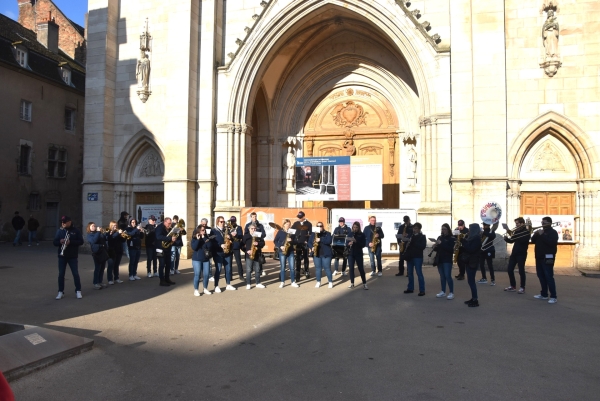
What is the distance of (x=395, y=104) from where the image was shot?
19.1m

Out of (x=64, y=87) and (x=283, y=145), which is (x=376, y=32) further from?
Result: (x=64, y=87)

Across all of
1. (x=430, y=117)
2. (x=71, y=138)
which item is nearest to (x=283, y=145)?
(x=430, y=117)

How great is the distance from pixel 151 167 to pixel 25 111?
33.1 ft

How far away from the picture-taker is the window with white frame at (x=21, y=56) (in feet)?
76.2

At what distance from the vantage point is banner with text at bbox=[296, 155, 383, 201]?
17.4m

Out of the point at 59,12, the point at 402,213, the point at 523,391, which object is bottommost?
the point at 523,391

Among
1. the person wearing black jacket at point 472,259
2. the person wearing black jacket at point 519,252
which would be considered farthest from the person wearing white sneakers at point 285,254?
the person wearing black jacket at point 519,252

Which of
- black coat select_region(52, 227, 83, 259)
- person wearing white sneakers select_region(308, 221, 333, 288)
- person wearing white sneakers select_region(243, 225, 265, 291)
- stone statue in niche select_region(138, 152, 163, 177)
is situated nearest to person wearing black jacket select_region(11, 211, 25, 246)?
stone statue in niche select_region(138, 152, 163, 177)

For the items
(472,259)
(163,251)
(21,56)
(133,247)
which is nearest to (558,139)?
(472,259)

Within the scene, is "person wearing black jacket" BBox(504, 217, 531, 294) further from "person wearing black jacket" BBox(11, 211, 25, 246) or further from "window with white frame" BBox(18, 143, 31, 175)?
"window with white frame" BBox(18, 143, 31, 175)

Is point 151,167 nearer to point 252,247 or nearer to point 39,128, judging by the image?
point 252,247

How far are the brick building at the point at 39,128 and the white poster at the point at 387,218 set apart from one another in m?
16.6

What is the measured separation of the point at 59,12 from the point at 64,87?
8.20 metres

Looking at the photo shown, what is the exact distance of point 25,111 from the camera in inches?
926
